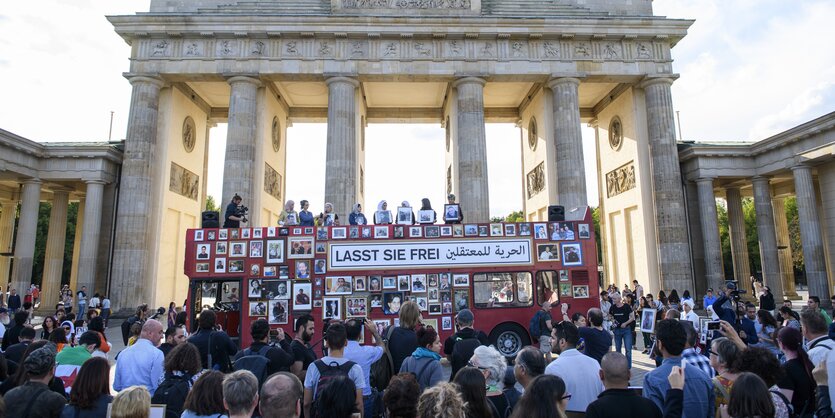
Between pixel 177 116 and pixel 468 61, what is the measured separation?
57.8ft

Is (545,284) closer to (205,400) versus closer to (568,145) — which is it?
(205,400)

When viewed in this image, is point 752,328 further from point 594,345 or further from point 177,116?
point 177,116

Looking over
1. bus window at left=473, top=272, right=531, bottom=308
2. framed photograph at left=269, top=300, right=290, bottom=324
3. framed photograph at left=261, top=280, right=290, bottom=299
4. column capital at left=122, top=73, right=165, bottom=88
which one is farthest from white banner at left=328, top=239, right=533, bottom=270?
column capital at left=122, top=73, right=165, bottom=88

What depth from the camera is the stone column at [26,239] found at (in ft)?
85.8

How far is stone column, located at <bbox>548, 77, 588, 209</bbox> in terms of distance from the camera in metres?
26.1

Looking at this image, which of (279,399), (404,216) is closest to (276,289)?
(404,216)

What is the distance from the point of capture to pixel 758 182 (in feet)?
93.3

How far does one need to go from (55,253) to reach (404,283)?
88.0ft

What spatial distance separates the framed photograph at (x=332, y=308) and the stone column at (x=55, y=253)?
23.5 metres

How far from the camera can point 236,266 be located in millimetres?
13156

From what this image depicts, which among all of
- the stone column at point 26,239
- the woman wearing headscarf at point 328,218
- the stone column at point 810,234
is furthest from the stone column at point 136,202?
the stone column at point 810,234

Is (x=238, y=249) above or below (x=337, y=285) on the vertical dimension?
above

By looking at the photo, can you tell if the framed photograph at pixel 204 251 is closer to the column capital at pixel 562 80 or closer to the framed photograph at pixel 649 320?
the framed photograph at pixel 649 320

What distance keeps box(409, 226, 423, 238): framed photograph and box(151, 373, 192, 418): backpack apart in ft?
29.3
